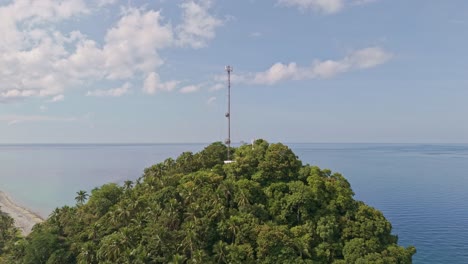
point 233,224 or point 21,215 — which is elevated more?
point 233,224

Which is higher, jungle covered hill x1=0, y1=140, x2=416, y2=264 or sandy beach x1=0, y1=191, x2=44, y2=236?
jungle covered hill x1=0, y1=140, x2=416, y2=264

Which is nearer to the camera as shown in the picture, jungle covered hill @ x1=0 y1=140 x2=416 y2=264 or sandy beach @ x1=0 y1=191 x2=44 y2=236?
jungle covered hill @ x1=0 y1=140 x2=416 y2=264

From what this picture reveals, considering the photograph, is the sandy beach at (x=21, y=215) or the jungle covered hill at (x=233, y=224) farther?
the sandy beach at (x=21, y=215)

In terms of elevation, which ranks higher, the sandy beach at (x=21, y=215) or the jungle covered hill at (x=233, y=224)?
the jungle covered hill at (x=233, y=224)

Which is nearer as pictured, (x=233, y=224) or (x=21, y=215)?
(x=233, y=224)

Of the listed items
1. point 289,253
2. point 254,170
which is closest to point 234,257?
point 289,253
